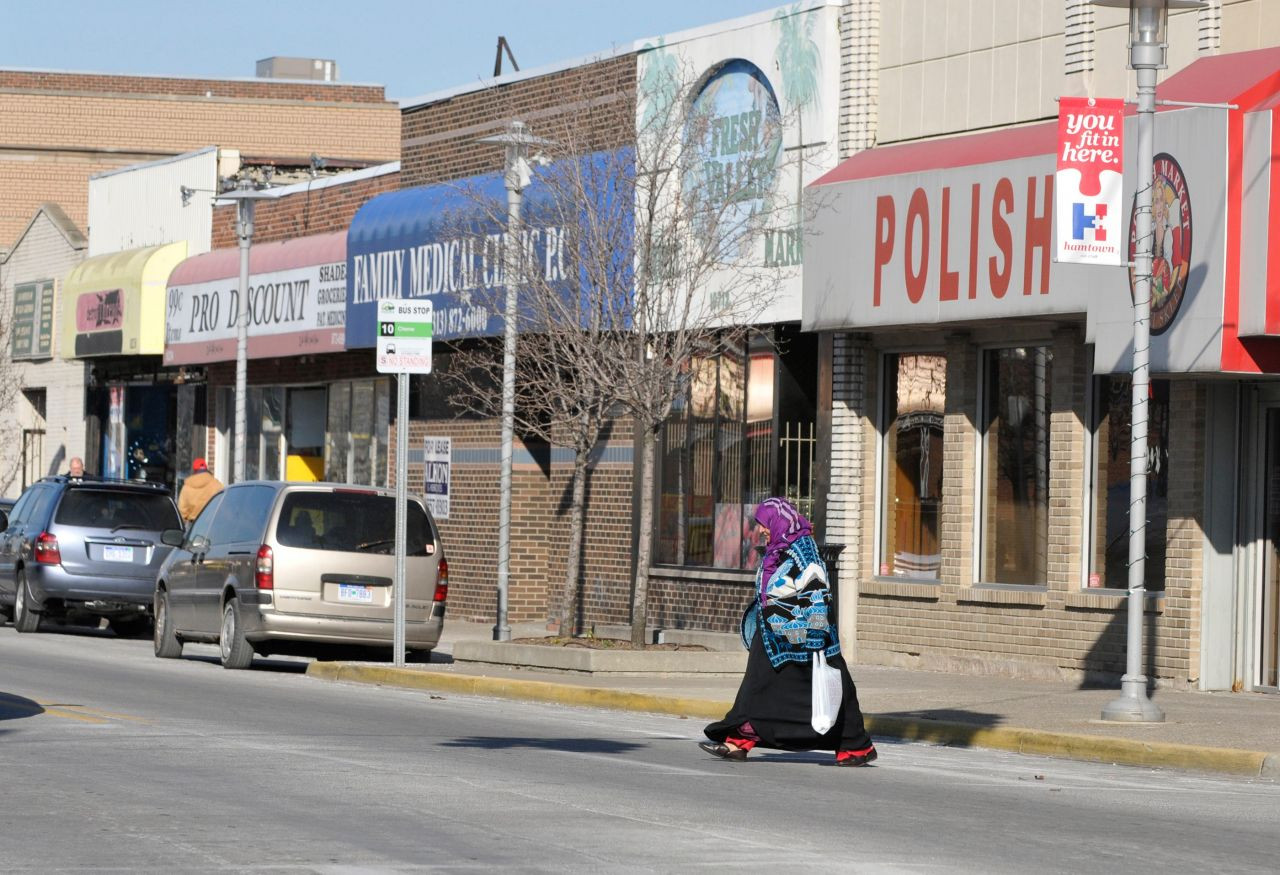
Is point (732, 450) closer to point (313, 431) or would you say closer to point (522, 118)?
point (522, 118)

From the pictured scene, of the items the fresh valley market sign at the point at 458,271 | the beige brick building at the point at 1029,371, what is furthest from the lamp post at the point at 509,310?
the beige brick building at the point at 1029,371

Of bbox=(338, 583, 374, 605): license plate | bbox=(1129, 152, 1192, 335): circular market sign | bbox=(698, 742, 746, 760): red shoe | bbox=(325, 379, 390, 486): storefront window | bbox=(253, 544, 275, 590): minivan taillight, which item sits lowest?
bbox=(698, 742, 746, 760): red shoe

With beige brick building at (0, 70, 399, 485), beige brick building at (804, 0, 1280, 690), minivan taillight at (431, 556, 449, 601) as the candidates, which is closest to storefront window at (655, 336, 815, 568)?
beige brick building at (804, 0, 1280, 690)

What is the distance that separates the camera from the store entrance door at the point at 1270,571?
18516 millimetres

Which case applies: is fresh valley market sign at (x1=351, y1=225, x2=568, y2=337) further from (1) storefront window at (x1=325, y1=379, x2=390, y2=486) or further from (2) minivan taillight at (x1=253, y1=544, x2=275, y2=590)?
(2) minivan taillight at (x1=253, y1=544, x2=275, y2=590)

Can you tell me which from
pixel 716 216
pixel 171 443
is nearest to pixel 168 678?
pixel 716 216

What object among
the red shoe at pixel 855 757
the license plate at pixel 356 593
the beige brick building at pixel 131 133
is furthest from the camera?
the beige brick building at pixel 131 133

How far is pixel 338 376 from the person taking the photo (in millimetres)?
33281

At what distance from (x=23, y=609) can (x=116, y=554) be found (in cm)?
146

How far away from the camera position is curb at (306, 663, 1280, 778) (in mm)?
13719

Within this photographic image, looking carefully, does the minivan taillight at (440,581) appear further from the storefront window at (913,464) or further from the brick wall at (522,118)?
the storefront window at (913,464)

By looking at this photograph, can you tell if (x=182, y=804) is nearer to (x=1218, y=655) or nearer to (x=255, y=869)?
(x=255, y=869)

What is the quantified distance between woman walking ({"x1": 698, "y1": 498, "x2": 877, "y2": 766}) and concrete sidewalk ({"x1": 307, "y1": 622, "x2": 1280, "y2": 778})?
2.05 m

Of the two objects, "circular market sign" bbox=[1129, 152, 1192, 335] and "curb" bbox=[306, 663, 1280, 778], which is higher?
"circular market sign" bbox=[1129, 152, 1192, 335]
